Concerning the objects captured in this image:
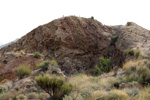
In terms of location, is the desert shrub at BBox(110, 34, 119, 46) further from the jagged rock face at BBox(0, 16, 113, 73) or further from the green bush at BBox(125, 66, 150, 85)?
the green bush at BBox(125, 66, 150, 85)

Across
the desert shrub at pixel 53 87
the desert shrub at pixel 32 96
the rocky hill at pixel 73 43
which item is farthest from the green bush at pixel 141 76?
the rocky hill at pixel 73 43

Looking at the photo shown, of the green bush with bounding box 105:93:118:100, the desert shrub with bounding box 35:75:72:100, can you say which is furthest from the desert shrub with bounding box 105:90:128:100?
the desert shrub with bounding box 35:75:72:100

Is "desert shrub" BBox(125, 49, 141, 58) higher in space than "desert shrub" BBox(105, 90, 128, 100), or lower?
lower

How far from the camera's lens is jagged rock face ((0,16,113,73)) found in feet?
65.7

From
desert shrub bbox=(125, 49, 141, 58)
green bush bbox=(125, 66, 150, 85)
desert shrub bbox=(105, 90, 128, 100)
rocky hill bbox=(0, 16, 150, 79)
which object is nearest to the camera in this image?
desert shrub bbox=(105, 90, 128, 100)

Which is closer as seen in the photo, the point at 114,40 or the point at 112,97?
the point at 112,97

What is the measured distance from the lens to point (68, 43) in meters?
20.6

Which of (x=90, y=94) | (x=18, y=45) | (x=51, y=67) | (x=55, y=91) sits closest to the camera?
(x=90, y=94)

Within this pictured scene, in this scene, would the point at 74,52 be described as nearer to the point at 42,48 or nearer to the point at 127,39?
the point at 42,48

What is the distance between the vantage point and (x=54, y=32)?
2023 cm

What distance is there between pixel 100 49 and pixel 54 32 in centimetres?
791

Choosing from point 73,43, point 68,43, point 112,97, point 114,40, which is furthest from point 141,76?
point 114,40

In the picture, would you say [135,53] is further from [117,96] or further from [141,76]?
[117,96]

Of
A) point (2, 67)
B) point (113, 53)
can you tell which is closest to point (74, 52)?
point (113, 53)
